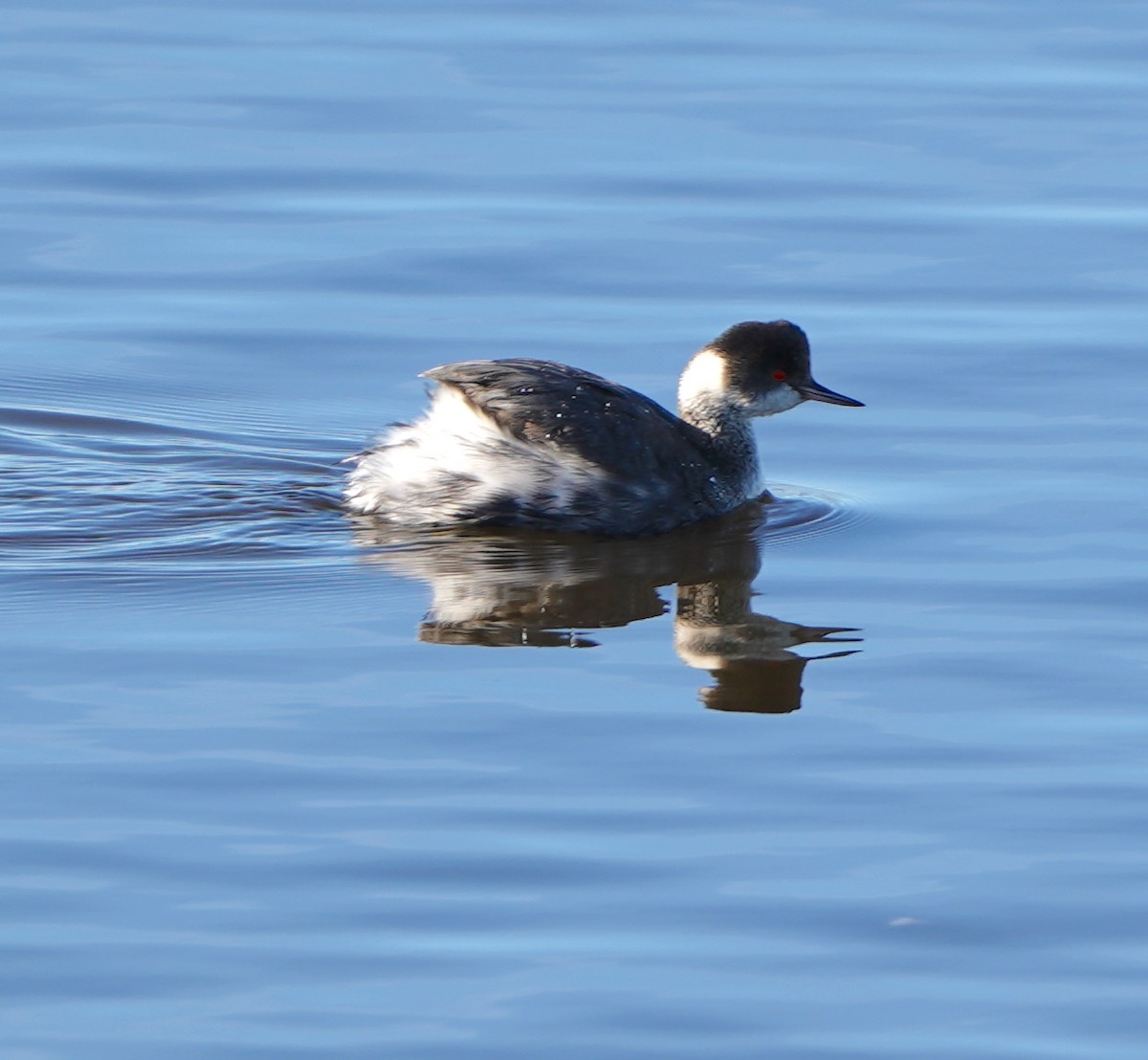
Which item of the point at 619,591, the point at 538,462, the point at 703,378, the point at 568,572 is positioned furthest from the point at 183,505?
the point at 703,378

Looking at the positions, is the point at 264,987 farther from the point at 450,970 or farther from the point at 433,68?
the point at 433,68

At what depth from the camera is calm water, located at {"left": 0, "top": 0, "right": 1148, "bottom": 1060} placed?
487 centimetres

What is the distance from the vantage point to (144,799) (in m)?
5.52

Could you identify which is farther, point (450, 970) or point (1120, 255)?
point (1120, 255)

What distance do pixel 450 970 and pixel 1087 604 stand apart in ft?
9.97

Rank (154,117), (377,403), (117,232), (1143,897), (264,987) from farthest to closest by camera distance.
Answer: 1. (154,117)
2. (117,232)
3. (377,403)
4. (1143,897)
5. (264,987)

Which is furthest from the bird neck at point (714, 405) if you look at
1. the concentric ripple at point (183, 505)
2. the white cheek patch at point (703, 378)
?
the concentric ripple at point (183, 505)

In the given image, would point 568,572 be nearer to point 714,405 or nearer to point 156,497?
point 714,405

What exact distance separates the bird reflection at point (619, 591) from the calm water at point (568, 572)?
0.03 m

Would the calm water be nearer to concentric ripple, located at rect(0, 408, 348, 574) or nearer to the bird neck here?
concentric ripple, located at rect(0, 408, 348, 574)

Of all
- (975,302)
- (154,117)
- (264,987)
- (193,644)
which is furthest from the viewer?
(154,117)

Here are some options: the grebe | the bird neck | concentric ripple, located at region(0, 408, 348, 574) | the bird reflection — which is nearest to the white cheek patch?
the bird neck

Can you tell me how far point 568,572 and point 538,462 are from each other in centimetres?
53

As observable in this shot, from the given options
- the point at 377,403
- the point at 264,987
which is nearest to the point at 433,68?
the point at 377,403
